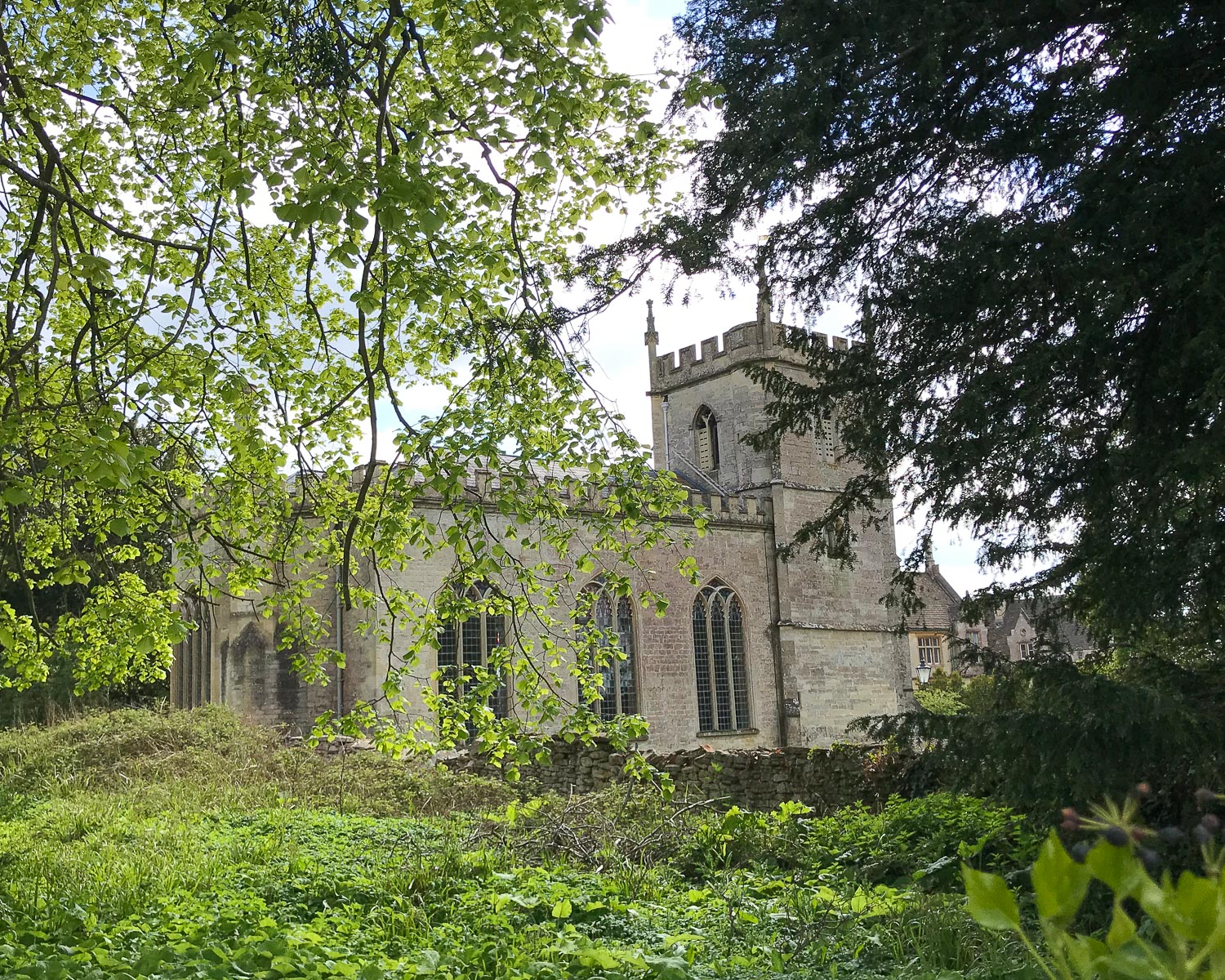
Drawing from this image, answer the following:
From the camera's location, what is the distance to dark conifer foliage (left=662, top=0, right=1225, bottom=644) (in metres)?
5.75

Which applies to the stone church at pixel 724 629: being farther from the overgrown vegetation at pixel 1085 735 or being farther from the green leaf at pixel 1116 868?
the green leaf at pixel 1116 868

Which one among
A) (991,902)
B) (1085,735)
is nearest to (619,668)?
(1085,735)

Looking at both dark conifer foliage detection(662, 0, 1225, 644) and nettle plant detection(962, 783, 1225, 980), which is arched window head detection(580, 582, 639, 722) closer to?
dark conifer foliage detection(662, 0, 1225, 644)

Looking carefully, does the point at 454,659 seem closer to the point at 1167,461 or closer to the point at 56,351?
the point at 56,351

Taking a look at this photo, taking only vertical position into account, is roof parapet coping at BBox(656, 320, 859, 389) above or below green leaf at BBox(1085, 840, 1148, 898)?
above

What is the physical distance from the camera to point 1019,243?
19.8 feet

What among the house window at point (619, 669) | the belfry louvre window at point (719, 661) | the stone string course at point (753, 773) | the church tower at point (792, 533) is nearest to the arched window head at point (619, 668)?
the house window at point (619, 669)

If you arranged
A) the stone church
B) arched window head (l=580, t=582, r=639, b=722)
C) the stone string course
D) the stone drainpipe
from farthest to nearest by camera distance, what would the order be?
the stone drainpipe, arched window head (l=580, t=582, r=639, b=722), the stone church, the stone string course

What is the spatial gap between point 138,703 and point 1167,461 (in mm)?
21560

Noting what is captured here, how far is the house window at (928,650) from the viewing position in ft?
147

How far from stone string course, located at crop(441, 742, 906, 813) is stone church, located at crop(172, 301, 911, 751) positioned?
5.50 m

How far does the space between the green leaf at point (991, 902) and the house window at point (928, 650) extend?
4567 cm

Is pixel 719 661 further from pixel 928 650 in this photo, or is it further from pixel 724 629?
pixel 928 650

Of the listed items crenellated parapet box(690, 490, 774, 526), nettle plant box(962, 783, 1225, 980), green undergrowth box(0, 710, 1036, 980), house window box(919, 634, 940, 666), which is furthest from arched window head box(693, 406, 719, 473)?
nettle plant box(962, 783, 1225, 980)
